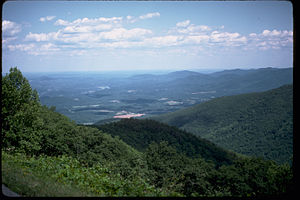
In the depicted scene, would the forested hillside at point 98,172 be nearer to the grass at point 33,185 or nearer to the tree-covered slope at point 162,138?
the grass at point 33,185

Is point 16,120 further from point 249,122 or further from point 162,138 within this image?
point 249,122

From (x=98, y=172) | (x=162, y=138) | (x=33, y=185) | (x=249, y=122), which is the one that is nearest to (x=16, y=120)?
(x=98, y=172)

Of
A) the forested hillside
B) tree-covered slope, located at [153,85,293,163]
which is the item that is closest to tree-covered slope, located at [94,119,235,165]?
tree-covered slope, located at [153,85,293,163]

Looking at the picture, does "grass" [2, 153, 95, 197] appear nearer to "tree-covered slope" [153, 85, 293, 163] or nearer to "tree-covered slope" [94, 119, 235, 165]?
"tree-covered slope" [94, 119, 235, 165]

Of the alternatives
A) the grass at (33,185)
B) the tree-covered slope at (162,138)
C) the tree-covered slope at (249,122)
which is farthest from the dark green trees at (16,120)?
the tree-covered slope at (249,122)

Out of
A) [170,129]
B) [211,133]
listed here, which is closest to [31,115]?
[170,129]

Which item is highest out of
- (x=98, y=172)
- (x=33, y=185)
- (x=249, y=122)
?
(x=33, y=185)
